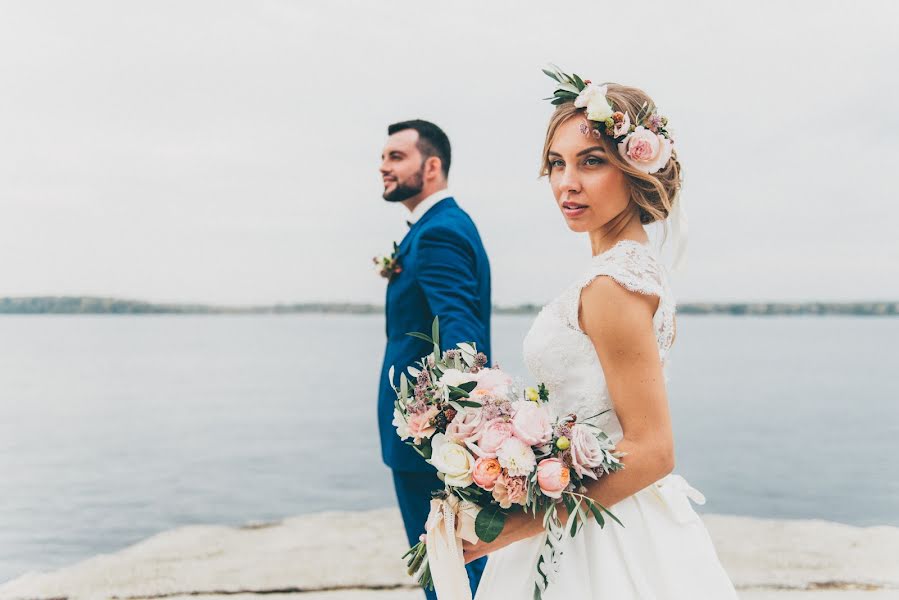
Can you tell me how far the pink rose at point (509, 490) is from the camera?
163cm

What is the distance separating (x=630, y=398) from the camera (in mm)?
1688

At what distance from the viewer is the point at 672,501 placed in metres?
1.94

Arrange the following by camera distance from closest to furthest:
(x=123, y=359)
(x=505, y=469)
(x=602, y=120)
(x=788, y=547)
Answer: (x=505, y=469), (x=602, y=120), (x=788, y=547), (x=123, y=359)

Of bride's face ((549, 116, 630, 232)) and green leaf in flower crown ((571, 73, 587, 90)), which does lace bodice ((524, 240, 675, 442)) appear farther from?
green leaf in flower crown ((571, 73, 587, 90))

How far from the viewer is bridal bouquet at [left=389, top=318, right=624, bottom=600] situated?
164 centimetres

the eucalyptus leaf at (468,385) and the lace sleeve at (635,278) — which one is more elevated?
the lace sleeve at (635,278)

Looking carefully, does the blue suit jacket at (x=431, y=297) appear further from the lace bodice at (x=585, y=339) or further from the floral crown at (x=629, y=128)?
the floral crown at (x=629, y=128)

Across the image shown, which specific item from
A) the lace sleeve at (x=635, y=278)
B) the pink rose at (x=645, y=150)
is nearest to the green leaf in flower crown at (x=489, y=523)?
the lace sleeve at (x=635, y=278)

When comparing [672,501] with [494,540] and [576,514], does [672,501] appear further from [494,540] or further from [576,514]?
[494,540]

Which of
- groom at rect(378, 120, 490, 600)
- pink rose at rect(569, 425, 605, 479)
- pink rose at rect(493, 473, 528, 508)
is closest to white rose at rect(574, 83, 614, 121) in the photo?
pink rose at rect(569, 425, 605, 479)

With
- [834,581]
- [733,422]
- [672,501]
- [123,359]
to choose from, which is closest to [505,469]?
[672,501]

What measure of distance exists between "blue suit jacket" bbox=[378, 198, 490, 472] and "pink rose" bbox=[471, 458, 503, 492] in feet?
4.53

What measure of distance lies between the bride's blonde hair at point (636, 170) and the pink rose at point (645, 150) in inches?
0.7

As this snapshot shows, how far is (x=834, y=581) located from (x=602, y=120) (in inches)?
143
